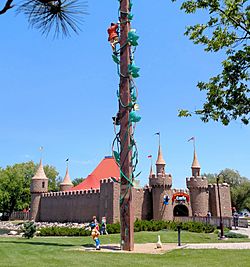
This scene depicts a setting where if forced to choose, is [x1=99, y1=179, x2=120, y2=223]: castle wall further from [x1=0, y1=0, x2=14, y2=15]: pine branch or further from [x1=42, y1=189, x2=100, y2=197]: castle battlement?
[x1=0, y1=0, x2=14, y2=15]: pine branch

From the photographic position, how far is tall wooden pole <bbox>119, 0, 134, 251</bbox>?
14070mm

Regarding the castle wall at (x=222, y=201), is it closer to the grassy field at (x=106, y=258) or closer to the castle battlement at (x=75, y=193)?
the castle battlement at (x=75, y=193)

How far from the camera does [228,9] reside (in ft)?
21.8

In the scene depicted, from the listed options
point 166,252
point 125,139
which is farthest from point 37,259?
point 125,139

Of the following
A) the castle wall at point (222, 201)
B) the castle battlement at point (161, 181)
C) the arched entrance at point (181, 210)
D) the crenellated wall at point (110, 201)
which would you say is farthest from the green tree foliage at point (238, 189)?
the crenellated wall at point (110, 201)

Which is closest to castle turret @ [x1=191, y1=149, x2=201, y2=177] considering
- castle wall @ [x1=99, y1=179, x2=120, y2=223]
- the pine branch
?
castle wall @ [x1=99, y1=179, x2=120, y2=223]

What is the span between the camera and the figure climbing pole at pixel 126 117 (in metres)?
14.1

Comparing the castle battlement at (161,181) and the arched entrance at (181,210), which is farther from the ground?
the castle battlement at (161,181)

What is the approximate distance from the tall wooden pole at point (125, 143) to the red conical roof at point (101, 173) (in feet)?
76.9

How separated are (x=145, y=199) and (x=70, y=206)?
31.0ft

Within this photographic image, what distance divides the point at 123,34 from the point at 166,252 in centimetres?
971

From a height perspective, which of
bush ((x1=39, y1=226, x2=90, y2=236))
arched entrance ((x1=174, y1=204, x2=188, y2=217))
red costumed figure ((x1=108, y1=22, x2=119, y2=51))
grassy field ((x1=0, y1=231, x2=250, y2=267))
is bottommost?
grassy field ((x1=0, y1=231, x2=250, y2=267))

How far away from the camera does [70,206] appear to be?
37.7 metres

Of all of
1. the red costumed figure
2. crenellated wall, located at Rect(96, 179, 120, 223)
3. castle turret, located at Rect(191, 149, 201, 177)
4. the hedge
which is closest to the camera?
the red costumed figure
